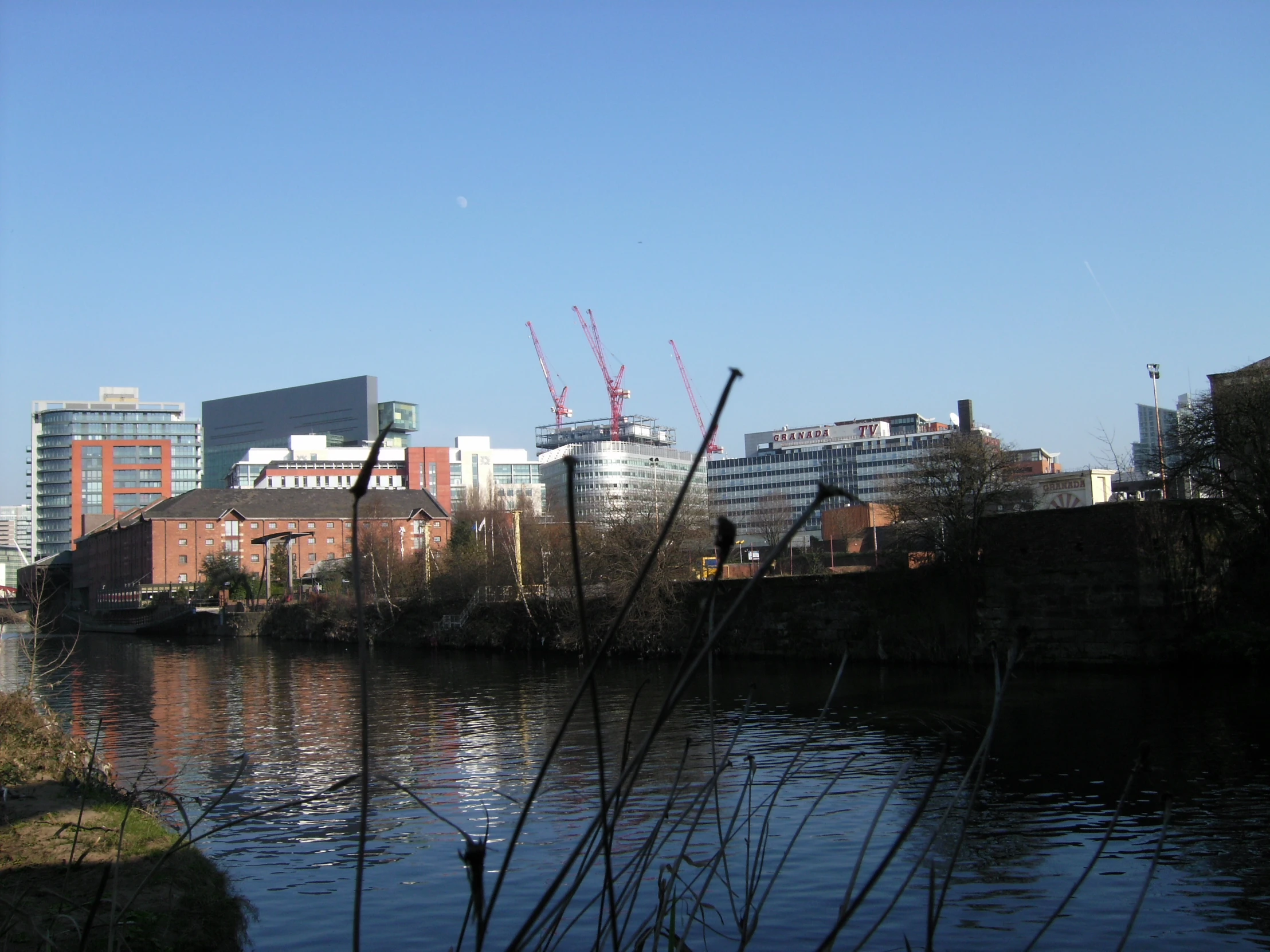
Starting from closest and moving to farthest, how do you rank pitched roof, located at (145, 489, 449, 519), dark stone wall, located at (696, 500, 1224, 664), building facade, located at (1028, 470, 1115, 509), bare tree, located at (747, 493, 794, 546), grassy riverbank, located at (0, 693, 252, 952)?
grassy riverbank, located at (0, 693, 252, 952), dark stone wall, located at (696, 500, 1224, 664), building facade, located at (1028, 470, 1115, 509), bare tree, located at (747, 493, 794, 546), pitched roof, located at (145, 489, 449, 519)

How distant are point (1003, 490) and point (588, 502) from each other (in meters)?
26.4

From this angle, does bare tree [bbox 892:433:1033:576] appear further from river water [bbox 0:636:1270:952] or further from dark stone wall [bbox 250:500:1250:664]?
river water [bbox 0:636:1270:952]

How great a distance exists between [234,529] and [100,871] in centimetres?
11757

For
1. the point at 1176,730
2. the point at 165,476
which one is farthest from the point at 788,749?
the point at 165,476

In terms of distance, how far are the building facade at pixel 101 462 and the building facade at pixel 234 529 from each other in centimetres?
5771

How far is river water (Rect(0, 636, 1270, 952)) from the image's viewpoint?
33.1 ft

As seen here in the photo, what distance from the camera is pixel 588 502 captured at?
198ft

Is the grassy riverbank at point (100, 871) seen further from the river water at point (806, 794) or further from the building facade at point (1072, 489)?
the building facade at point (1072, 489)

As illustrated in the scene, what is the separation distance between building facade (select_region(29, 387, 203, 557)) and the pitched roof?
62.7 metres

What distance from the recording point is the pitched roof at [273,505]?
120 meters

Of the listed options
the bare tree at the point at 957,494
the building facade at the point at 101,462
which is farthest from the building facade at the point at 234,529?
the bare tree at the point at 957,494

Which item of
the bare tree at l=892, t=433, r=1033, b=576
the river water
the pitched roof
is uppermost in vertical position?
the pitched roof

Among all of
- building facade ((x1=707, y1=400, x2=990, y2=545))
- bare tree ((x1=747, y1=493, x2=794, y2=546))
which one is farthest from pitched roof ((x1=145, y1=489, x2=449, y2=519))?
building facade ((x1=707, y1=400, x2=990, y2=545))

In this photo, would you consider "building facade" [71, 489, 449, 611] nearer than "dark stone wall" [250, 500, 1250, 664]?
No
